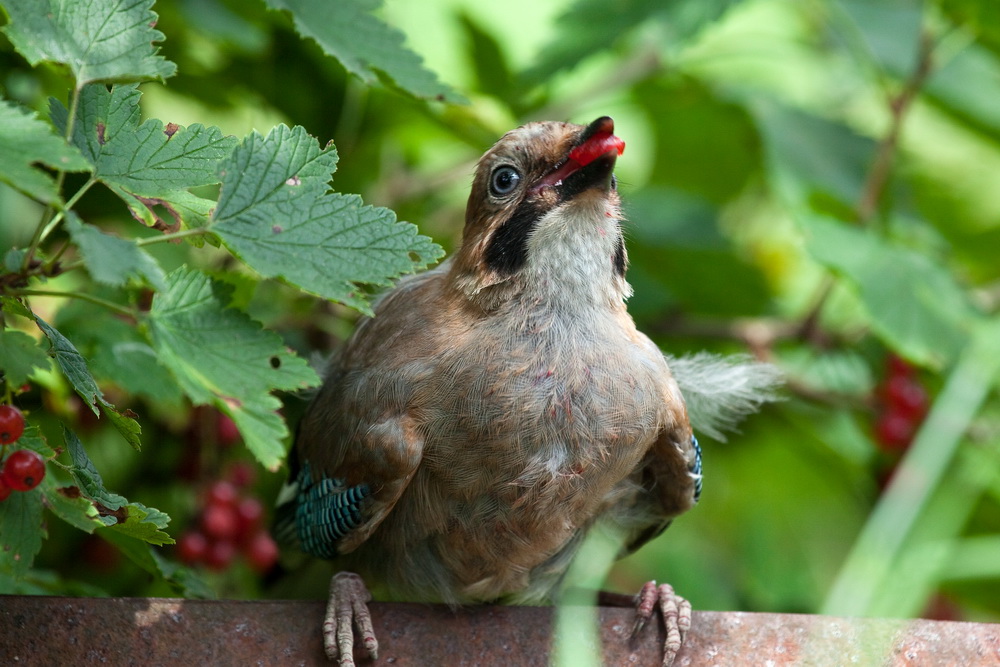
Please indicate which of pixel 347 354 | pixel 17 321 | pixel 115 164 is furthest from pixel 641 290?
pixel 115 164

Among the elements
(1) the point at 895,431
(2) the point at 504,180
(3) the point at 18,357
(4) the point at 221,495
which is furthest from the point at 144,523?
(1) the point at 895,431

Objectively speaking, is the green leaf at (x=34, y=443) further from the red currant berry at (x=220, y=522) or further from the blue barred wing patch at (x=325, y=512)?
the red currant berry at (x=220, y=522)

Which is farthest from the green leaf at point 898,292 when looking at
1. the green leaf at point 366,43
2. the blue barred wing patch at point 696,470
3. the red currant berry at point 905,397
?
the green leaf at point 366,43

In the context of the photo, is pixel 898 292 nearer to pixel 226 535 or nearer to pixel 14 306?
pixel 226 535

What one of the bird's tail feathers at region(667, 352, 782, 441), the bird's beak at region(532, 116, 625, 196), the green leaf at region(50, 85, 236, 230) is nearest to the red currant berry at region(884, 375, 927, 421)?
the bird's tail feathers at region(667, 352, 782, 441)

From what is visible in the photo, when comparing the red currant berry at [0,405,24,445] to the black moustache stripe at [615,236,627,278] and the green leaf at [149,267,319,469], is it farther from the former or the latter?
the black moustache stripe at [615,236,627,278]

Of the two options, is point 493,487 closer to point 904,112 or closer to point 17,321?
point 17,321
